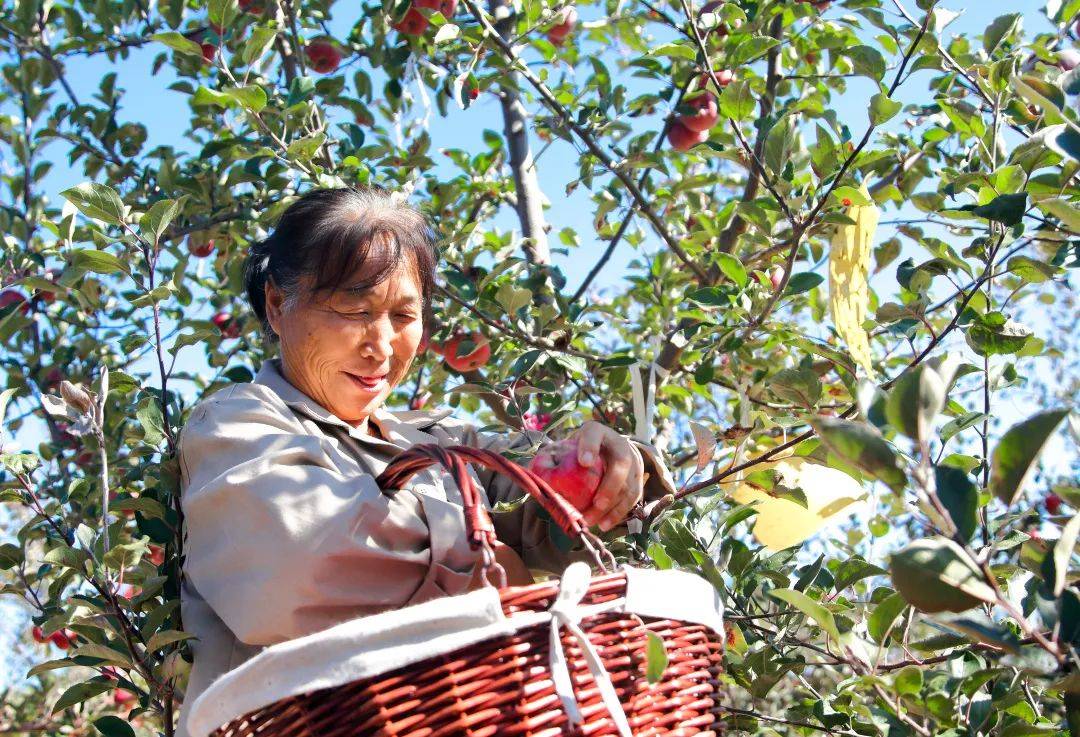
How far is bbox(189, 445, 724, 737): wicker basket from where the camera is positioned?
0.86 m

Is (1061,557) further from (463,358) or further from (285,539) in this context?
(463,358)

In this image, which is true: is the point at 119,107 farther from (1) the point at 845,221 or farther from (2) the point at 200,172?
(1) the point at 845,221

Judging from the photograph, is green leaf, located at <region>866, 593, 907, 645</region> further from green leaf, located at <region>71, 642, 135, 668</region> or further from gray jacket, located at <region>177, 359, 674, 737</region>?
green leaf, located at <region>71, 642, 135, 668</region>

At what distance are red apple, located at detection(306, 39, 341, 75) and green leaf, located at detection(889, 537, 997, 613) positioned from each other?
7.38 feet

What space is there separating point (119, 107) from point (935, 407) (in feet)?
7.92

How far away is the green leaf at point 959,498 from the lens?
833mm

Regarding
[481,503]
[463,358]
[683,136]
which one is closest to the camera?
[481,503]

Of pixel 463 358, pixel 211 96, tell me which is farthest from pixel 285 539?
pixel 463 358

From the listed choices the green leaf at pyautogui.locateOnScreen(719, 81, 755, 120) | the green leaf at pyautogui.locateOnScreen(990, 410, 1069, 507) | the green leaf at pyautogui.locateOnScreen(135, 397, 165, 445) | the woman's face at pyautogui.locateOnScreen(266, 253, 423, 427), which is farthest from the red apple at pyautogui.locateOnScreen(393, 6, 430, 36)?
the green leaf at pyautogui.locateOnScreen(990, 410, 1069, 507)

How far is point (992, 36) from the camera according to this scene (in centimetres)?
166

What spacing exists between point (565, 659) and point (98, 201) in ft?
3.45

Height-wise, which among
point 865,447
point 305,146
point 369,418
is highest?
point 305,146

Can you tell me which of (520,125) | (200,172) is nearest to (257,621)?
(200,172)

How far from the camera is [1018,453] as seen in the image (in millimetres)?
802
